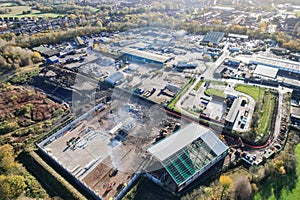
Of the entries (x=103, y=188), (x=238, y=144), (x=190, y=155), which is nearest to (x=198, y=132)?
(x=190, y=155)

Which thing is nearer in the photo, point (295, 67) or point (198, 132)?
point (198, 132)

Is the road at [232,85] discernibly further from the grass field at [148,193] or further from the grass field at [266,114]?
the grass field at [148,193]

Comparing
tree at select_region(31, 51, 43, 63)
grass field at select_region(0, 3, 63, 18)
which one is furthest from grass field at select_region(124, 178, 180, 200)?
grass field at select_region(0, 3, 63, 18)

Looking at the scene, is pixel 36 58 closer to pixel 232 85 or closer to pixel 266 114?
pixel 232 85

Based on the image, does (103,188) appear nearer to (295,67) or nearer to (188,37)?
(295,67)

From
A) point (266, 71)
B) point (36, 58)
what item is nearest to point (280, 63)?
point (266, 71)

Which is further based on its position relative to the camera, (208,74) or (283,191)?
(208,74)
